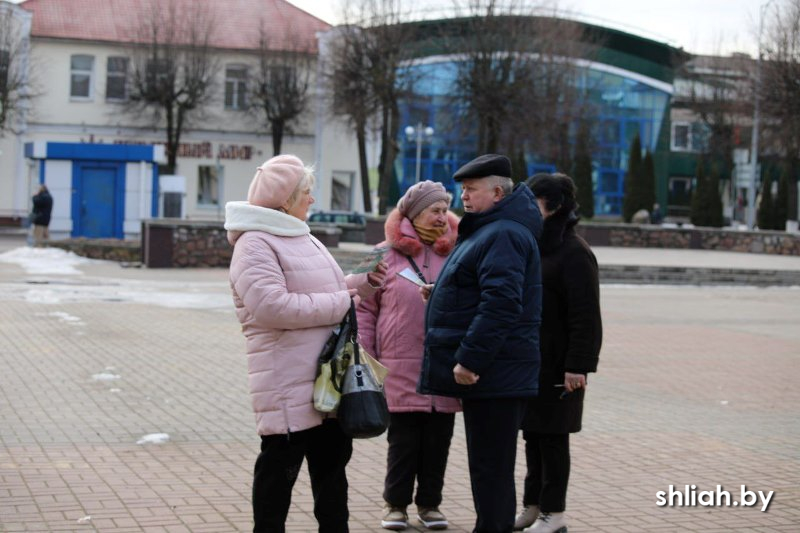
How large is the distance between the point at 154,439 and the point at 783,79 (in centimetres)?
3724

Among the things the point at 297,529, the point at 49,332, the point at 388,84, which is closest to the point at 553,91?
the point at 388,84

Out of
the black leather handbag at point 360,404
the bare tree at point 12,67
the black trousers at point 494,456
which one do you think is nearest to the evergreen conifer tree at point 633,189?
the bare tree at point 12,67

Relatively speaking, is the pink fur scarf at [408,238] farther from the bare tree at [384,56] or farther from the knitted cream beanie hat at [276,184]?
the bare tree at [384,56]

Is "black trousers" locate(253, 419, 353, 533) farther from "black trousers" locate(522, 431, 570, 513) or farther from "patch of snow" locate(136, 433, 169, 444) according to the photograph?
"patch of snow" locate(136, 433, 169, 444)

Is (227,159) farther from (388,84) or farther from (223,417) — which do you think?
(223,417)

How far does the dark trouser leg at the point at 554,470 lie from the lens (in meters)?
5.62

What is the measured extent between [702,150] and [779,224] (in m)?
15.9

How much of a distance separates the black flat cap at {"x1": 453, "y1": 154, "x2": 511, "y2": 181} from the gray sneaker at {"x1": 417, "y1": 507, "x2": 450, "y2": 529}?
69.5 inches

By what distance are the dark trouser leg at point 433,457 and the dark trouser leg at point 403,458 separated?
36mm

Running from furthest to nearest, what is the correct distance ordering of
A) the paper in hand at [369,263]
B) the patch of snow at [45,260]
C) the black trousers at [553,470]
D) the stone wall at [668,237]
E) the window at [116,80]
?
1. the window at [116,80]
2. the stone wall at [668,237]
3. the patch of snow at [45,260]
4. the black trousers at [553,470]
5. the paper in hand at [369,263]

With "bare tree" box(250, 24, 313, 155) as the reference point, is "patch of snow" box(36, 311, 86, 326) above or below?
below

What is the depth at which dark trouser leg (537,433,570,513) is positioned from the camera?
562cm

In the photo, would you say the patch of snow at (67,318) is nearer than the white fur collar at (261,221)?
No

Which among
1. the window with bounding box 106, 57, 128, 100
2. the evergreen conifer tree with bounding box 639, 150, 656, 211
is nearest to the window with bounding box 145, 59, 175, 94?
the window with bounding box 106, 57, 128, 100
